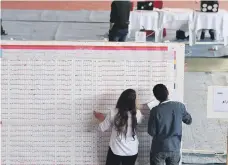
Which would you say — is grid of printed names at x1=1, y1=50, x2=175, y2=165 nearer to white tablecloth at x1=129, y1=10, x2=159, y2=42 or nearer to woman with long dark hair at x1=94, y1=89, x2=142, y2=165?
woman with long dark hair at x1=94, y1=89, x2=142, y2=165

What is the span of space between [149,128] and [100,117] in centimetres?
44

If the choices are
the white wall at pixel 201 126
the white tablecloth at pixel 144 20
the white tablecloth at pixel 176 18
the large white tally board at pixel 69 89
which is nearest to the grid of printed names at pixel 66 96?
the large white tally board at pixel 69 89

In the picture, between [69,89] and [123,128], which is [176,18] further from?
[123,128]

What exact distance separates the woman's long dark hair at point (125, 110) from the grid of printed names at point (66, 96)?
0.63ft

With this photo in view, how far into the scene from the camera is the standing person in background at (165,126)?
4.08 metres

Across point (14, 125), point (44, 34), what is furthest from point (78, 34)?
point (14, 125)

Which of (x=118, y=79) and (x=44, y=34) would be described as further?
(x=44, y=34)

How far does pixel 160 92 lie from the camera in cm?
407

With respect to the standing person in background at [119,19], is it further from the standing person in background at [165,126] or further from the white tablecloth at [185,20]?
the standing person in background at [165,126]

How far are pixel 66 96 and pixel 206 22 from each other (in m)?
5.48

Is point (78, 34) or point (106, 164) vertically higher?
point (78, 34)

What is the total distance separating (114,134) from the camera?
4.22 m

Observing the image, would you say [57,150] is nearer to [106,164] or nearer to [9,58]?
[106,164]

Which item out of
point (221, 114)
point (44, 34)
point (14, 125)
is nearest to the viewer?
point (221, 114)
